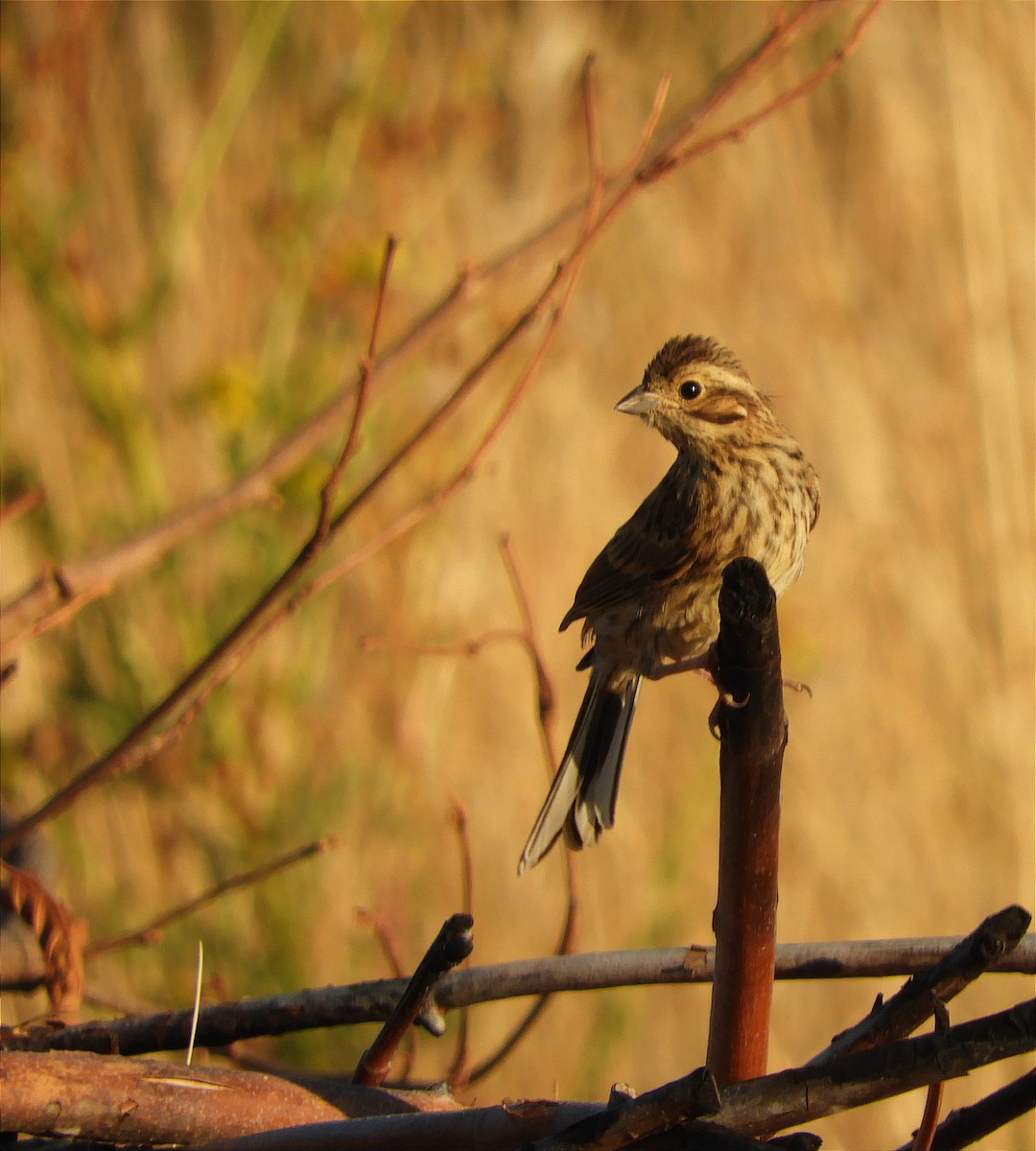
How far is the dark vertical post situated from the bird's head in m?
1.46

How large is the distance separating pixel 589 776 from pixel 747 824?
1436mm

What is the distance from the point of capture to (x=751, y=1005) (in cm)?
124

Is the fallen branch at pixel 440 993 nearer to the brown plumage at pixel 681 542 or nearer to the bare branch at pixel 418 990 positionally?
the bare branch at pixel 418 990

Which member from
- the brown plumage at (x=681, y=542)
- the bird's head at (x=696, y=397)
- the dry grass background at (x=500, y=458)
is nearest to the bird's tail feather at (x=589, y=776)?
the brown plumage at (x=681, y=542)

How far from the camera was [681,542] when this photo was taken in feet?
8.66

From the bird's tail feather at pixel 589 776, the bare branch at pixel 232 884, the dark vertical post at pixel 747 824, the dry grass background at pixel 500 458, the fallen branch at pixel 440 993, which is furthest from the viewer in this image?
the dry grass background at pixel 500 458

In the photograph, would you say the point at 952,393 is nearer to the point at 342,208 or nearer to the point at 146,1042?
the point at 342,208

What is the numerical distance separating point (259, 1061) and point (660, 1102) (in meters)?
1.14

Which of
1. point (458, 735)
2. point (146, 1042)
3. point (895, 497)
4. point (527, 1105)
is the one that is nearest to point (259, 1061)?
point (146, 1042)

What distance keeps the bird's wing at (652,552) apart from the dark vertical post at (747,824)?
1.38 metres

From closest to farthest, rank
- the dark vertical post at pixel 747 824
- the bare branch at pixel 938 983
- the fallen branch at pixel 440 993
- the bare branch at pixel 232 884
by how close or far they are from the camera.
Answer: the bare branch at pixel 938 983 → the dark vertical post at pixel 747 824 → the fallen branch at pixel 440 993 → the bare branch at pixel 232 884

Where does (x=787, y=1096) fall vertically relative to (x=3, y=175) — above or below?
below

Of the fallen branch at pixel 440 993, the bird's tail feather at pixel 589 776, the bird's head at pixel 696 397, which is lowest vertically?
the fallen branch at pixel 440 993

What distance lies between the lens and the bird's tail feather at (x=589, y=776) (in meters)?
2.43
